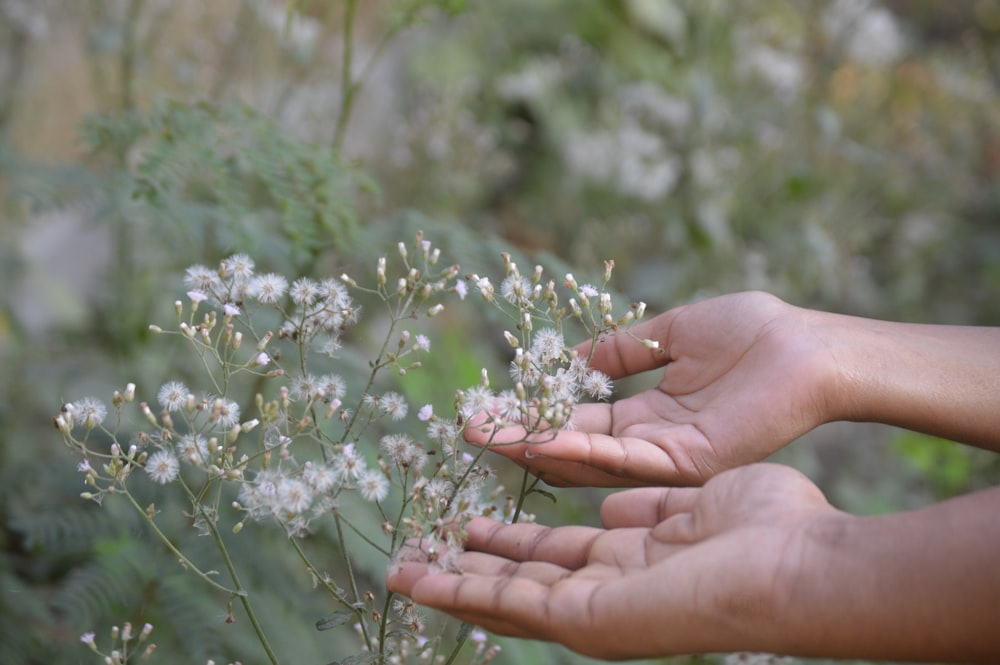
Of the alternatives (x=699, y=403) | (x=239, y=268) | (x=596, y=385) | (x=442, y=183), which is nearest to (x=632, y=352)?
(x=699, y=403)

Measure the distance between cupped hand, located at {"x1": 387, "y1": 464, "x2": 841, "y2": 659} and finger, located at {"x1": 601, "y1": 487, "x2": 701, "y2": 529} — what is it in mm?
94

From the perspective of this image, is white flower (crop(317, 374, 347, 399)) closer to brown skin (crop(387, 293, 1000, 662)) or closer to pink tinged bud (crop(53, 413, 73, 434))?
brown skin (crop(387, 293, 1000, 662))

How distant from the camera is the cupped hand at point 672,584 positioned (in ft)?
3.68

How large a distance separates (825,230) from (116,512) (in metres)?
3.73

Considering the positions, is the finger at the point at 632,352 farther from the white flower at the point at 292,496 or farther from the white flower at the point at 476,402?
the white flower at the point at 292,496

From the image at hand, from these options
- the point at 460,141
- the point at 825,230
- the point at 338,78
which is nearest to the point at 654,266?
the point at 825,230

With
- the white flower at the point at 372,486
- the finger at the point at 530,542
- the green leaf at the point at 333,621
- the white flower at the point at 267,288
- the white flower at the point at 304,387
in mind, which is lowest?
the green leaf at the point at 333,621

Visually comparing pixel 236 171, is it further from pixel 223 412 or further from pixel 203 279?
pixel 223 412

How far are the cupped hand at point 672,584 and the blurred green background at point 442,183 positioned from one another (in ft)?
2.62

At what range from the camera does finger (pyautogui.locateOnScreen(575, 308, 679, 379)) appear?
1.72 m

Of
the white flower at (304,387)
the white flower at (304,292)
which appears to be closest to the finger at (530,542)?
A: the white flower at (304,387)

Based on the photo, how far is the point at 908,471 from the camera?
15.0ft

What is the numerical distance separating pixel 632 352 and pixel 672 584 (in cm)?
65

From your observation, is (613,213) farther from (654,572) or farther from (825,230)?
(654,572)
